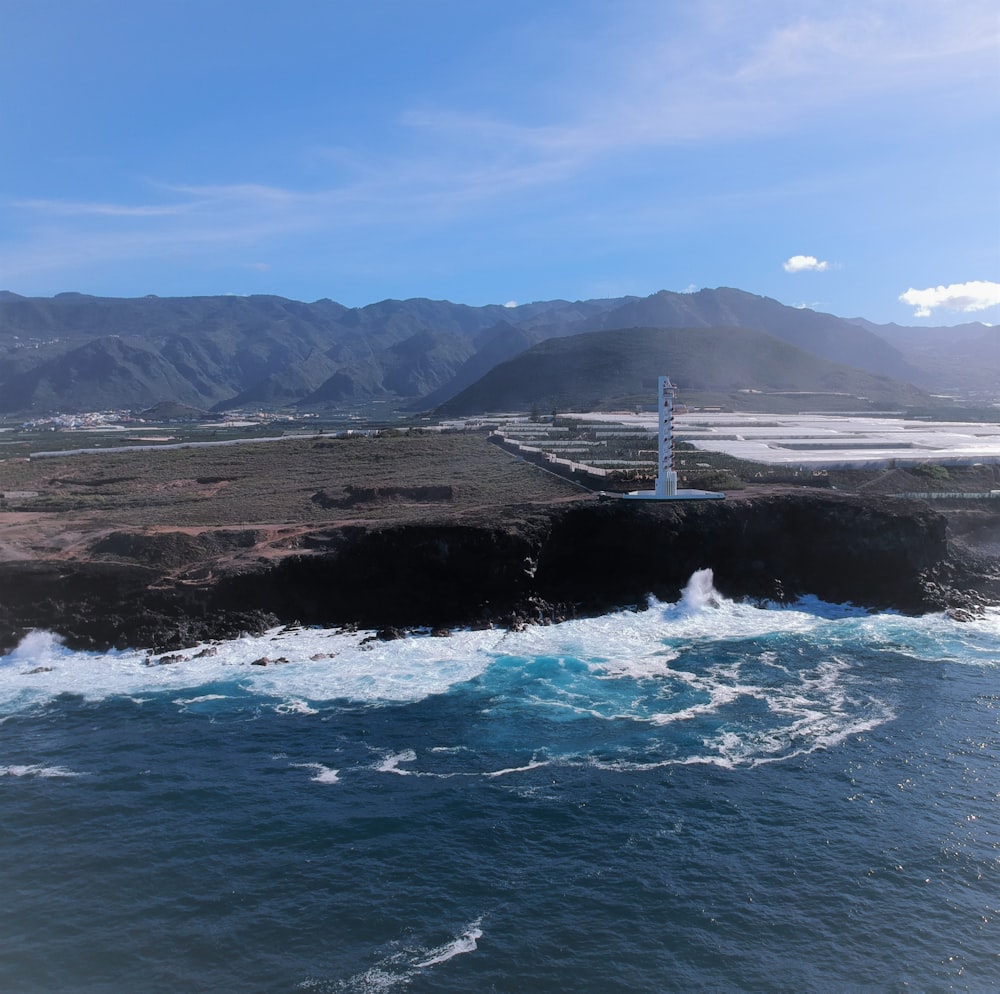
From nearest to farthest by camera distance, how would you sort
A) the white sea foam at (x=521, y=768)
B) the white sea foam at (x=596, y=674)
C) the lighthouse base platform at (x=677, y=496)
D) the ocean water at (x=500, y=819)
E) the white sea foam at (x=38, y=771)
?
the ocean water at (x=500, y=819)
the white sea foam at (x=521, y=768)
the white sea foam at (x=38, y=771)
the white sea foam at (x=596, y=674)
the lighthouse base platform at (x=677, y=496)

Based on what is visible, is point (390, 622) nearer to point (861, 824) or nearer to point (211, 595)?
point (211, 595)

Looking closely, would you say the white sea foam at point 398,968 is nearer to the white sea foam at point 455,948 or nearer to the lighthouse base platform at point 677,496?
the white sea foam at point 455,948

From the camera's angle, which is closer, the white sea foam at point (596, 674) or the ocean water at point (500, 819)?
the ocean water at point (500, 819)

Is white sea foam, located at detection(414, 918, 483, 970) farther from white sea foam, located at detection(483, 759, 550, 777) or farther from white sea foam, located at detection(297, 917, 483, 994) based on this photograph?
white sea foam, located at detection(483, 759, 550, 777)

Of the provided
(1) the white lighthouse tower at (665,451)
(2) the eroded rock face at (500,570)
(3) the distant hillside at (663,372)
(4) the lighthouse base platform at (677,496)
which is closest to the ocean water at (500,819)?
(2) the eroded rock face at (500,570)

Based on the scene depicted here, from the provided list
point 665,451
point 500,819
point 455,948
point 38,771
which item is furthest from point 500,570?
point 455,948

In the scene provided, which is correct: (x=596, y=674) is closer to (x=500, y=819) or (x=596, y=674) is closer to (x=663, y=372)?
(x=500, y=819)
